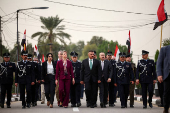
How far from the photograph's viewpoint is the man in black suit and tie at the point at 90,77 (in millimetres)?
13977

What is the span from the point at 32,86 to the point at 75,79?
190cm

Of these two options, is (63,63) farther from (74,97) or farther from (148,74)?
(148,74)

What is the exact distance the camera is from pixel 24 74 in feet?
46.2

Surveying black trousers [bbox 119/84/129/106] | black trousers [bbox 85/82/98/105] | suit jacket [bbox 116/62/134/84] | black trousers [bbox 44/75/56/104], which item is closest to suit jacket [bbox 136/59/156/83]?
suit jacket [bbox 116/62/134/84]

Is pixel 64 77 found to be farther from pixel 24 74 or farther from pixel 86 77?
pixel 24 74

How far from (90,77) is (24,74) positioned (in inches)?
105

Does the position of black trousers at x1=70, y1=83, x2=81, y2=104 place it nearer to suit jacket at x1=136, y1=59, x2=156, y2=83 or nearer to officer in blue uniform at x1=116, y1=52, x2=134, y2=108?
officer in blue uniform at x1=116, y1=52, x2=134, y2=108

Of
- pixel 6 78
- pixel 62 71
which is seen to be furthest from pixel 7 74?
pixel 62 71

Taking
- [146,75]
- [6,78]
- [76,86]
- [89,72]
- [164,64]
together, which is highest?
[164,64]

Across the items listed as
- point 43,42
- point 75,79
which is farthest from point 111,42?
point 75,79

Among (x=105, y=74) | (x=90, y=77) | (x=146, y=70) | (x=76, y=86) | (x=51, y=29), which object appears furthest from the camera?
(x=51, y=29)

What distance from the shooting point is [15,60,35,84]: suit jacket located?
13996 mm

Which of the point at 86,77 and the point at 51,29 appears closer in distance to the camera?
the point at 86,77

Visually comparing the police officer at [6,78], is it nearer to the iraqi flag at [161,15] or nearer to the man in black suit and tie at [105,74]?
the man in black suit and tie at [105,74]
